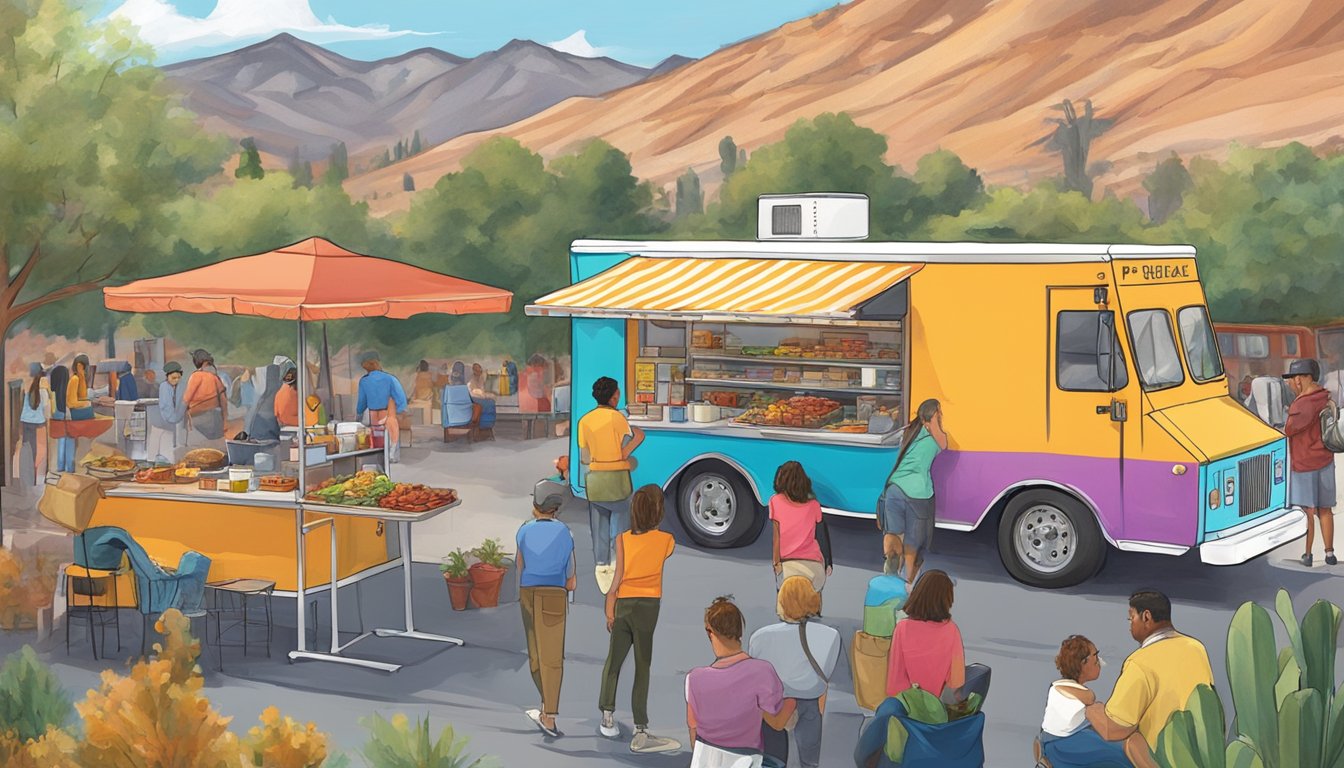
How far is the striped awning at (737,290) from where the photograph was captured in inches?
468

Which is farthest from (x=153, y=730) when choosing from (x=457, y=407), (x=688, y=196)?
(x=688, y=196)

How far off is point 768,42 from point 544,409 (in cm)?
7175

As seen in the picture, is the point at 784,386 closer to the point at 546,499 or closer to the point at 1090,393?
the point at 1090,393

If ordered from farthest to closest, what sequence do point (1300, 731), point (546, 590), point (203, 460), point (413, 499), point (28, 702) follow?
point (203, 460), point (413, 499), point (546, 590), point (28, 702), point (1300, 731)

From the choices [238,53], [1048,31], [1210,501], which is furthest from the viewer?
[238,53]

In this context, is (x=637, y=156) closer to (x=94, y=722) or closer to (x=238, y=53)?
(x=238, y=53)

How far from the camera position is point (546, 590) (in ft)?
25.8

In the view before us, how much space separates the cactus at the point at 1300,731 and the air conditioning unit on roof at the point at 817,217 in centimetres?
874

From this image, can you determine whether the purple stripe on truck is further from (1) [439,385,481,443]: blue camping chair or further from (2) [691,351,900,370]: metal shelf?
(1) [439,385,481,443]: blue camping chair

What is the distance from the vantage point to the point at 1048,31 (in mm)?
84750

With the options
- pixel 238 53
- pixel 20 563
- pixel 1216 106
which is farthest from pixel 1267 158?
pixel 238 53

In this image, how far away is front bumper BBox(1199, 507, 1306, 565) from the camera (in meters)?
10.8

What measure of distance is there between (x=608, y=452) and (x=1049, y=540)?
11.9 ft

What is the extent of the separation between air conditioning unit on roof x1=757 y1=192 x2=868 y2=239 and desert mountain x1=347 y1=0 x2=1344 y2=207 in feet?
191
